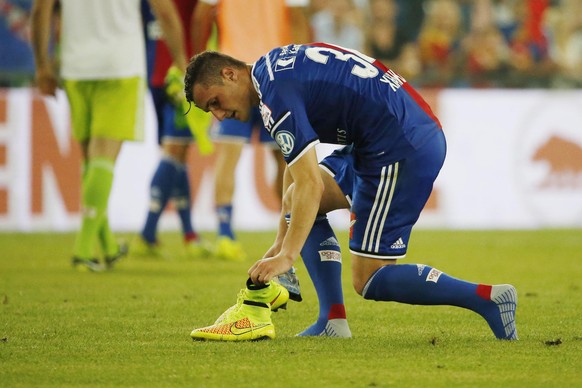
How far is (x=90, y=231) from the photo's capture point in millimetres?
8031

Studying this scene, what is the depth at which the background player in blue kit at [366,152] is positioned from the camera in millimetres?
4918

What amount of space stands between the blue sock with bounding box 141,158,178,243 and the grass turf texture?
579 mm

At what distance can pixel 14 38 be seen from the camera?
1424 cm

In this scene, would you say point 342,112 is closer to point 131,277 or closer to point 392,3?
point 131,277

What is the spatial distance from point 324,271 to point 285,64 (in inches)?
41.2

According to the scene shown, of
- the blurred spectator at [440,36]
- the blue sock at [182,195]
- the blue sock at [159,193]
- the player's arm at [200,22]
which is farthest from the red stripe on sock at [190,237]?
the blurred spectator at [440,36]

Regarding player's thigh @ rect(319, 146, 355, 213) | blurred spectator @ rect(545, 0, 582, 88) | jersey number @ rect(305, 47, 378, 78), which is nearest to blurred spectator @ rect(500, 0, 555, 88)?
blurred spectator @ rect(545, 0, 582, 88)

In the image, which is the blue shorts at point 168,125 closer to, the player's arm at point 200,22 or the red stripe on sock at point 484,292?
the player's arm at point 200,22

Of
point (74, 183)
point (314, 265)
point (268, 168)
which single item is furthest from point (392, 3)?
point (314, 265)

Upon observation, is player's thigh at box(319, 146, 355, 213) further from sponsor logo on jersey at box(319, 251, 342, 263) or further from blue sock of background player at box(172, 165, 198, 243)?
blue sock of background player at box(172, 165, 198, 243)

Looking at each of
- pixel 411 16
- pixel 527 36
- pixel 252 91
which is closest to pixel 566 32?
pixel 527 36

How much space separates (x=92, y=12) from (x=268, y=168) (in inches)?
170

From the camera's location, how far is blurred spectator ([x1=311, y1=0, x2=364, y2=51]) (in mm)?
14523

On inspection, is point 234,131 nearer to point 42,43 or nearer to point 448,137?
point 42,43
